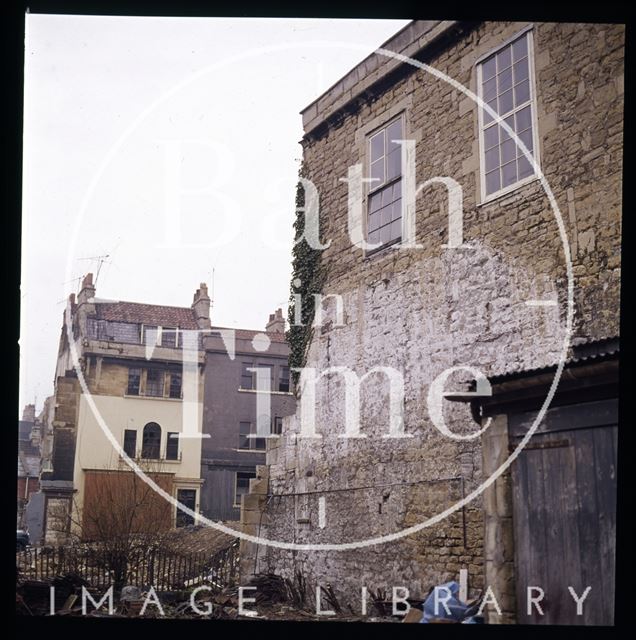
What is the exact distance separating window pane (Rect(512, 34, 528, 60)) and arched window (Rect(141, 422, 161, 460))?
555 cm

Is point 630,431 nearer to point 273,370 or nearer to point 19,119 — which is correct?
point 19,119

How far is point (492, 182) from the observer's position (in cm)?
727

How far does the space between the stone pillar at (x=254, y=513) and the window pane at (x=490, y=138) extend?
15.3 feet

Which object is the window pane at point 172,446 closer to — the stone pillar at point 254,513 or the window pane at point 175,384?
the window pane at point 175,384

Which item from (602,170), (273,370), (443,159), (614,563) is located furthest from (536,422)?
(273,370)

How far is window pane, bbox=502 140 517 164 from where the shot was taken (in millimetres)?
7066

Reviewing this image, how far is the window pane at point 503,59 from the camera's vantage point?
7.20m

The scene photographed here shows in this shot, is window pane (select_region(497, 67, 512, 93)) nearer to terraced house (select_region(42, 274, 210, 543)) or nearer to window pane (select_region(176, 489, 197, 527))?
terraced house (select_region(42, 274, 210, 543))

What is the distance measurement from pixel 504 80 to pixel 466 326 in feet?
6.87

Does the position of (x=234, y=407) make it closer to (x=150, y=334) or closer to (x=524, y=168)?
(x=150, y=334)

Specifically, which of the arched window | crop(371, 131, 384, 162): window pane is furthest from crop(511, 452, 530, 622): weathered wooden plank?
the arched window

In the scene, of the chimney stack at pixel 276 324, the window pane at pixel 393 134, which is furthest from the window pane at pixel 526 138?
the chimney stack at pixel 276 324

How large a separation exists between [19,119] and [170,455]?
6.69m

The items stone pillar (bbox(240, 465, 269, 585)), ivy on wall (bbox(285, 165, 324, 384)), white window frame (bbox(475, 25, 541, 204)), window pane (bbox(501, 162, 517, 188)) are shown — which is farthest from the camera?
stone pillar (bbox(240, 465, 269, 585))
